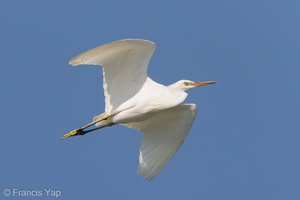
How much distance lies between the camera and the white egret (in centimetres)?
1223

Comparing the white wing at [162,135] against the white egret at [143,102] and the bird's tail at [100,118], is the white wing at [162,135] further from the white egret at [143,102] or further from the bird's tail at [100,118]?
the bird's tail at [100,118]

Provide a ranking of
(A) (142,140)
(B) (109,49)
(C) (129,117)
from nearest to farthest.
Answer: (B) (109,49), (C) (129,117), (A) (142,140)

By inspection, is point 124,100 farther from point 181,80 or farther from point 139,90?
point 181,80

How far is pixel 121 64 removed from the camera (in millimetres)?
12625

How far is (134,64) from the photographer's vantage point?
41.3ft

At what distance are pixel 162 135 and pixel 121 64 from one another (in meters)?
2.13

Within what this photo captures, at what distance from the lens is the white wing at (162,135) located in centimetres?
1341

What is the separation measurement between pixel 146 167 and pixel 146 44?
295 centimetres

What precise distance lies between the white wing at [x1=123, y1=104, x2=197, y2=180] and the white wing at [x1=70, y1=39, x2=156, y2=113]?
2.95 feet

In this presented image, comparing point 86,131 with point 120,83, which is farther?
point 86,131

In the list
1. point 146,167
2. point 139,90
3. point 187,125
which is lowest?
point 146,167

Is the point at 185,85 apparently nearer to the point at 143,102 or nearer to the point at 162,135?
the point at 143,102

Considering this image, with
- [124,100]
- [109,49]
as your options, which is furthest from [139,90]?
[109,49]

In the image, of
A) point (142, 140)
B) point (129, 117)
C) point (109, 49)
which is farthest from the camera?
point (142, 140)
